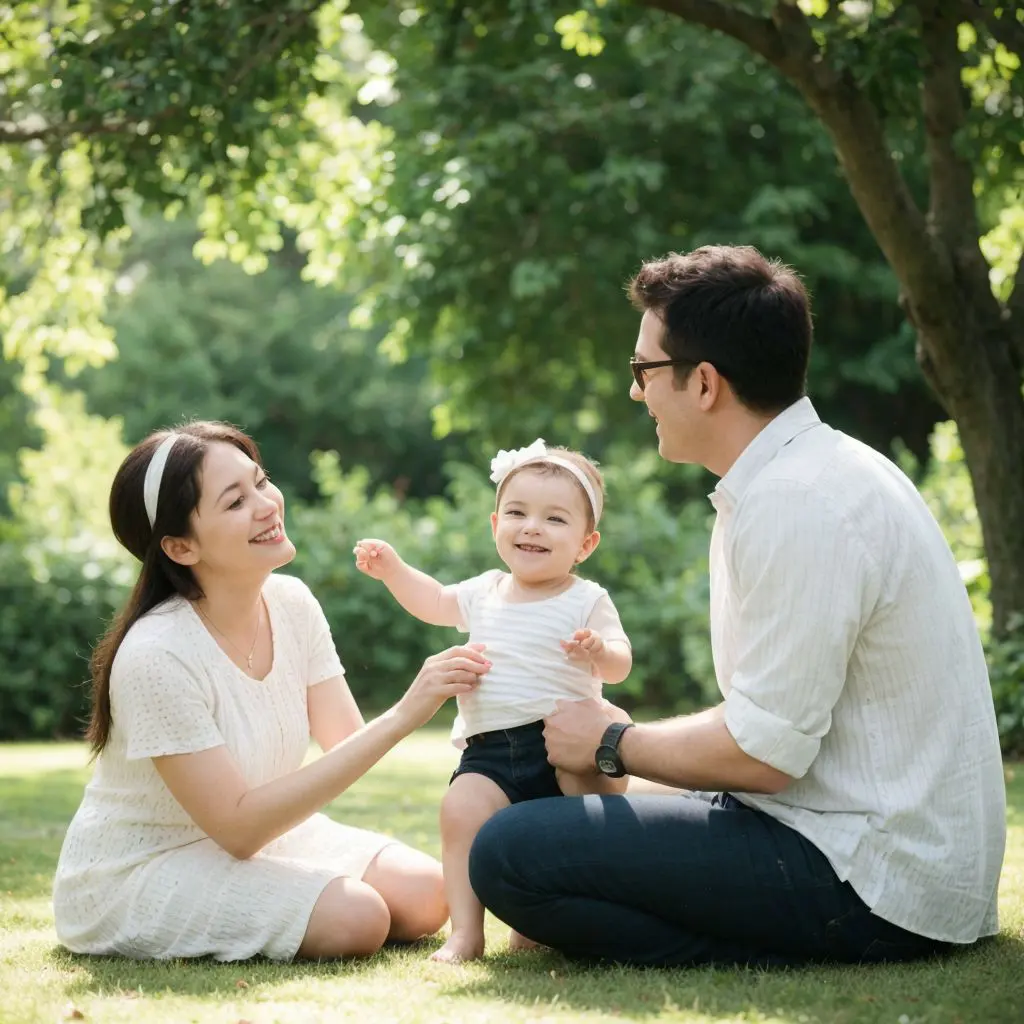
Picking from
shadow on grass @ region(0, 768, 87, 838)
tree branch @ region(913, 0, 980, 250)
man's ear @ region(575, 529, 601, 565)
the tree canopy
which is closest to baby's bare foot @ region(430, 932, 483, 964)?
man's ear @ region(575, 529, 601, 565)

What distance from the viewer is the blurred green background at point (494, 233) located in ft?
28.5

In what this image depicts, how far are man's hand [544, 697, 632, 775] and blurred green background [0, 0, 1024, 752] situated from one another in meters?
5.10

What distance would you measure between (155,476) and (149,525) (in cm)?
14

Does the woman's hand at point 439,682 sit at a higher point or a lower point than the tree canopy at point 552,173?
lower

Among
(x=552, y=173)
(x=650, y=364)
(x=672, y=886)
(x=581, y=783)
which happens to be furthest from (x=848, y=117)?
(x=552, y=173)

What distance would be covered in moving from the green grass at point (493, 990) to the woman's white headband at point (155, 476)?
3.66 ft

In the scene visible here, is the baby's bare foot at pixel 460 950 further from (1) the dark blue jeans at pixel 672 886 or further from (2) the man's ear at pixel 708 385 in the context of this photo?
(2) the man's ear at pixel 708 385

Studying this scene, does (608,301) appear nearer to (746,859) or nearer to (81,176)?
(81,176)

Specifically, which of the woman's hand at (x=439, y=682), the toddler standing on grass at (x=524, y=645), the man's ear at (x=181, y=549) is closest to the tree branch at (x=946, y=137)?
the toddler standing on grass at (x=524, y=645)

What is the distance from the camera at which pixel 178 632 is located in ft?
12.6

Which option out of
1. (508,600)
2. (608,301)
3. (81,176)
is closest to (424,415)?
(608,301)

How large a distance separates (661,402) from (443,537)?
33.6ft

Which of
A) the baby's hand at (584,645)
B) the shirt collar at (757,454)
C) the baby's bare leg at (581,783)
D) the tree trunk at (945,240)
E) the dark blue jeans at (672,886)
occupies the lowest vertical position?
the dark blue jeans at (672,886)

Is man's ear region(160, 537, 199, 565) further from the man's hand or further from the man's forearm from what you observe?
the man's forearm
